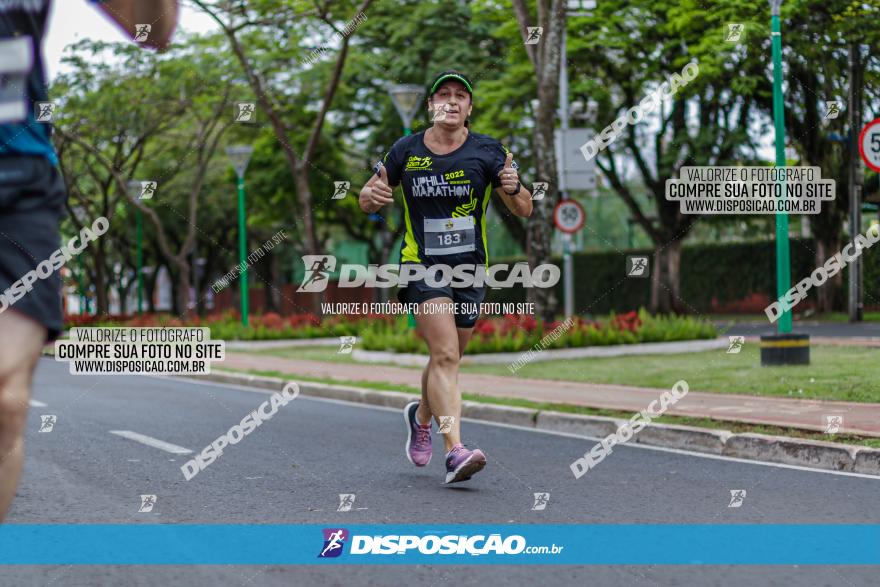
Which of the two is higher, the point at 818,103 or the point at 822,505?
the point at 818,103

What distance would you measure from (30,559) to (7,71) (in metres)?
2.46

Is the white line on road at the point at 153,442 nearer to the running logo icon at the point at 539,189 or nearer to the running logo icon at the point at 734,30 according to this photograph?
the running logo icon at the point at 539,189

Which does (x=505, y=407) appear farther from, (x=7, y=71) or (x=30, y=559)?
(x=7, y=71)

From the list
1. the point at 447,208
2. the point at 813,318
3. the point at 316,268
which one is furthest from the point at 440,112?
the point at 813,318

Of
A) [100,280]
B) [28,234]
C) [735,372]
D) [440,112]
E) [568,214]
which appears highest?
[440,112]

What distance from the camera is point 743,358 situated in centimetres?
1493

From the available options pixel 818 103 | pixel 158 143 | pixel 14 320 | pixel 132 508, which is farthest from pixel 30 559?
pixel 158 143

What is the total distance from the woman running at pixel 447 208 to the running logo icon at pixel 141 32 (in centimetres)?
323

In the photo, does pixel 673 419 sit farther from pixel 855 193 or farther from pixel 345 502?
pixel 855 193

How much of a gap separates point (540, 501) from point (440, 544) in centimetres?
113

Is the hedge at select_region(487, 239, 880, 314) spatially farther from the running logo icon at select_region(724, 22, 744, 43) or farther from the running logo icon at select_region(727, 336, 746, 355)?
the running logo icon at select_region(724, 22, 744, 43)

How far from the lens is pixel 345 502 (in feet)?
18.8

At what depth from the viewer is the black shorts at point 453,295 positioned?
19.7 ft

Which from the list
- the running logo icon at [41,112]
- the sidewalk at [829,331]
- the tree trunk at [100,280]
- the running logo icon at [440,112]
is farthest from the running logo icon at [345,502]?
the tree trunk at [100,280]
